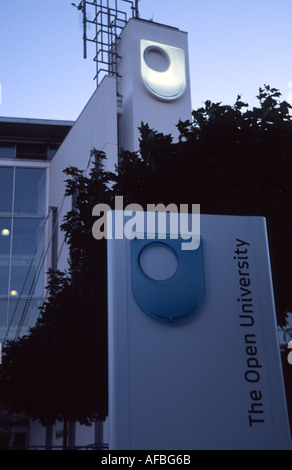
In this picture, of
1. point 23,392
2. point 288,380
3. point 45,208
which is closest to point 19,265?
point 45,208

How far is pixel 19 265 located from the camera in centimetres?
2377

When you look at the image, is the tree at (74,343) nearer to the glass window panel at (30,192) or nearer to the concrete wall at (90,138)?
the concrete wall at (90,138)

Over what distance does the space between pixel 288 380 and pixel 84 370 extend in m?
3.75

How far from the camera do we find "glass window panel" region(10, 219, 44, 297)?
23.5 metres

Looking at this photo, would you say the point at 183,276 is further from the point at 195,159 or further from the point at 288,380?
the point at 288,380

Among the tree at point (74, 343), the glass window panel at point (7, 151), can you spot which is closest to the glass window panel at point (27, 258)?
the glass window panel at point (7, 151)

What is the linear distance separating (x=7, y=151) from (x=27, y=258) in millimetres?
5757

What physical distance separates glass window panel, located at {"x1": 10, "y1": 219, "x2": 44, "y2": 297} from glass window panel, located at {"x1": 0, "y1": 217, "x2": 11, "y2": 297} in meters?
0.22

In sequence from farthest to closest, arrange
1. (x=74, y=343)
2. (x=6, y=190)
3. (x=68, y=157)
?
(x=6, y=190)
(x=68, y=157)
(x=74, y=343)

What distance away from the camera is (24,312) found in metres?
23.1
